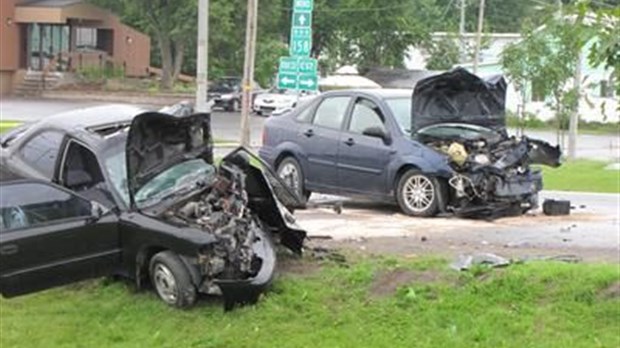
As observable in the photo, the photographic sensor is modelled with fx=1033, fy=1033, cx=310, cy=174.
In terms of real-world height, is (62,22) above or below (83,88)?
above

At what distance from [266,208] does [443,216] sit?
4318mm

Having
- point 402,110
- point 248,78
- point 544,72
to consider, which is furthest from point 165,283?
point 544,72

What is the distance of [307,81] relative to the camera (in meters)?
24.2

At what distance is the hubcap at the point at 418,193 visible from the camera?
12867 mm

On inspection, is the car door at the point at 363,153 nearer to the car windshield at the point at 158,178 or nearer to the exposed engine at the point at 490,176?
the exposed engine at the point at 490,176

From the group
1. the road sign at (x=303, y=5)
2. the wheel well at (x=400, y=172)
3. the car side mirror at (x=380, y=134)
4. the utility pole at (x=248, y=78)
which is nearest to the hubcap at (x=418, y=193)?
the wheel well at (x=400, y=172)

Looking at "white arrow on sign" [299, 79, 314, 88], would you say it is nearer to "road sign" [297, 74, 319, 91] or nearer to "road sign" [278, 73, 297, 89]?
"road sign" [297, 74, 319, 91]

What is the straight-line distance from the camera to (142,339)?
763 cm

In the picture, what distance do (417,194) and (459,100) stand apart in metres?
1.57

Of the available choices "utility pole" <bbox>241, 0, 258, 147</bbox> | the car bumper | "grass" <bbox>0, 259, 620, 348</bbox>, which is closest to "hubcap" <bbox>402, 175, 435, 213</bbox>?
"grass" <bbox>0, 259, 620, 348</bbox>

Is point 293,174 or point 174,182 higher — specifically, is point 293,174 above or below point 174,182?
below

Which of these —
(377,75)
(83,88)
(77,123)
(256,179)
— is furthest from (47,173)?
(377,75)

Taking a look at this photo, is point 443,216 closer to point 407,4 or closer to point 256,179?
point 256,179

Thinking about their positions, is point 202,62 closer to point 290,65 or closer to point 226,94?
point 290,65
